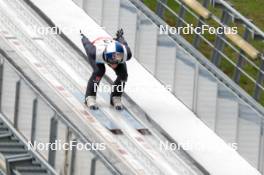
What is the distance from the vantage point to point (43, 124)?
11219 mm

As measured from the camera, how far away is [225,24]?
15000 millimetres

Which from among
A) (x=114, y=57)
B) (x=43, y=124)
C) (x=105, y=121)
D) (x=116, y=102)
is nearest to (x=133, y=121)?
(x=116, y=102)

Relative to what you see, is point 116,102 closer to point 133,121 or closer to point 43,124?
point 133,121

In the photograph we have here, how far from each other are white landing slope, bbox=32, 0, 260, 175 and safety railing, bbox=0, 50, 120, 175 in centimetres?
268

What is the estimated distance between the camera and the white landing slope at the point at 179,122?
1348 cm

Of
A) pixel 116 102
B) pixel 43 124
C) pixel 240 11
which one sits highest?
Answer: pixel 240 11

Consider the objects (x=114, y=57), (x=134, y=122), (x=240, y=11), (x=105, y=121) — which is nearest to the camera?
(x=114, y=57)

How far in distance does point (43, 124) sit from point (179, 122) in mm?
3215

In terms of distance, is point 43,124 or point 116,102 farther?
point 116,102

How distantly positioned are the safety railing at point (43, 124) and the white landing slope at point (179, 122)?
8.78 feet

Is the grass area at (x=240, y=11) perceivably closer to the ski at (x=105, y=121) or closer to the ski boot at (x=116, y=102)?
the ski boot at (x=116, y=102)

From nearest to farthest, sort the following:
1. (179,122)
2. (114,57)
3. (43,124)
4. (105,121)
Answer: (43,124), (114,57), (105,121), (179,122)

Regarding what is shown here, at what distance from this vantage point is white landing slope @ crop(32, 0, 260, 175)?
44.2ft

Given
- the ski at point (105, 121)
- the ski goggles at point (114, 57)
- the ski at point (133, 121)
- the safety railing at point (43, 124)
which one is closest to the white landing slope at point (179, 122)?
the ski at point (133, 121)
